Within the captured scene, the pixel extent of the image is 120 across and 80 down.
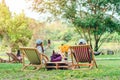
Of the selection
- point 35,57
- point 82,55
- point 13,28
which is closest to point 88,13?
point 13,28

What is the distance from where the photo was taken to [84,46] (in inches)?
376

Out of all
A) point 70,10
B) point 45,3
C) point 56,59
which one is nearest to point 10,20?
point 45,3

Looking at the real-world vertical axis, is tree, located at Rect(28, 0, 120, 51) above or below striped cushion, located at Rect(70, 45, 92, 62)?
below

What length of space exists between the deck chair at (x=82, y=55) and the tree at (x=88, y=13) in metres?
19.6

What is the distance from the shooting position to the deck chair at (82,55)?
9.63 meters

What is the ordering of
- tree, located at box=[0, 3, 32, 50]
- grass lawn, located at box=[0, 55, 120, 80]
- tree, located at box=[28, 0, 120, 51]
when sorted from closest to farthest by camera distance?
grass lawn, located at box=[0, 55, 120, 80]
tree, located at box=[28, 0, 120, 51]
tree, located at box=[0, 3, 32, 50]

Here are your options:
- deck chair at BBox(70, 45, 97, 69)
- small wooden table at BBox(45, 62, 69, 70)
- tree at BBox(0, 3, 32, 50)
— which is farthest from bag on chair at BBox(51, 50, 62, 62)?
tree at BBox(0, 3, 32, 50)

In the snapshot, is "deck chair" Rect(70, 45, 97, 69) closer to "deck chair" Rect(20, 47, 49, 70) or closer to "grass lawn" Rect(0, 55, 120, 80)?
"deck chair" Rect(20, 47, 49, 70)

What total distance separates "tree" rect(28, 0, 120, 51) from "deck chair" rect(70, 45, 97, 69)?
1962cm

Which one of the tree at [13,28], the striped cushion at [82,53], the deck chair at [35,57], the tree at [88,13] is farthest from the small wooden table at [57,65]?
the tree at [13,28]

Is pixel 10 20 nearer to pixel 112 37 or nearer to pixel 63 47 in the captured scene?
pixel 112 37

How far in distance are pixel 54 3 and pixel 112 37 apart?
8.96 m

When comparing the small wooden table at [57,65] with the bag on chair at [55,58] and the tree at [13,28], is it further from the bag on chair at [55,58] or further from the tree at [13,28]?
the tree at [13,28]

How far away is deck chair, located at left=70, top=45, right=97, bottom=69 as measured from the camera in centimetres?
963
